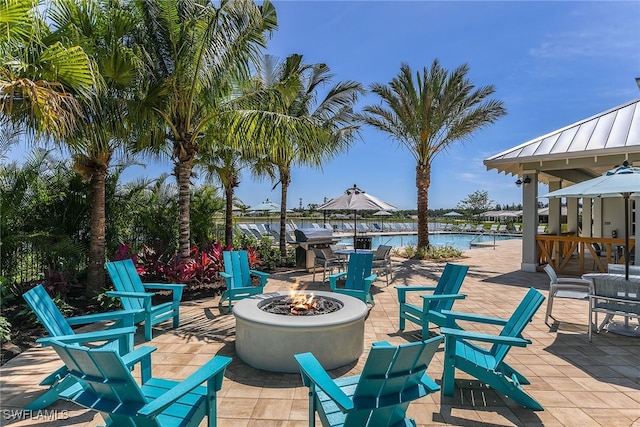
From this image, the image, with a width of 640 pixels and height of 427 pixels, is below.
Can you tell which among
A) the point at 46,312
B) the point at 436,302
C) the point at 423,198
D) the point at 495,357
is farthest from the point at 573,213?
the point at 46,312

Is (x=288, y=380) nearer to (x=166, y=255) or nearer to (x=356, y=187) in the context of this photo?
(x=166, y=255)

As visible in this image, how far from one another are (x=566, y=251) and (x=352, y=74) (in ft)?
28.6

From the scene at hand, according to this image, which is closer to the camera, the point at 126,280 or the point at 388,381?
the point at 388,381

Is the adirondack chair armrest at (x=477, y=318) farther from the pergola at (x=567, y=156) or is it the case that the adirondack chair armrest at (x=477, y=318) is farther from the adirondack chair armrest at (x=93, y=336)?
the pergola at (x=567, y=156)

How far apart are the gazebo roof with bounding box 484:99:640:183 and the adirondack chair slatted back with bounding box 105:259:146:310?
9.77 m

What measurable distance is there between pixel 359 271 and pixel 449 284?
5.25ft

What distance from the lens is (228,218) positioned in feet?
36.1

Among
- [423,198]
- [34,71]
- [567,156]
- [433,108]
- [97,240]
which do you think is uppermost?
[433,108]

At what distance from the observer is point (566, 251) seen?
33.8 ft

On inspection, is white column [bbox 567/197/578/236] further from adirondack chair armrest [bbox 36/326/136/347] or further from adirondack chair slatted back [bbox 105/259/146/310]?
adirondack chair armrest [bbox 36/326/136/347]

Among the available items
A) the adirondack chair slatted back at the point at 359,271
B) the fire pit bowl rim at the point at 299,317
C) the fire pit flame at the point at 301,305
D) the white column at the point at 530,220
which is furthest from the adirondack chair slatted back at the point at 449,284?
the white column at the point at 530,220

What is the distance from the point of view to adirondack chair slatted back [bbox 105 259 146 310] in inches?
185

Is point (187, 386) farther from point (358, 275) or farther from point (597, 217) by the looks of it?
point (597, 217)

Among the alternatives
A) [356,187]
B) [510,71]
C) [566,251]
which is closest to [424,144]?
[510,71]
